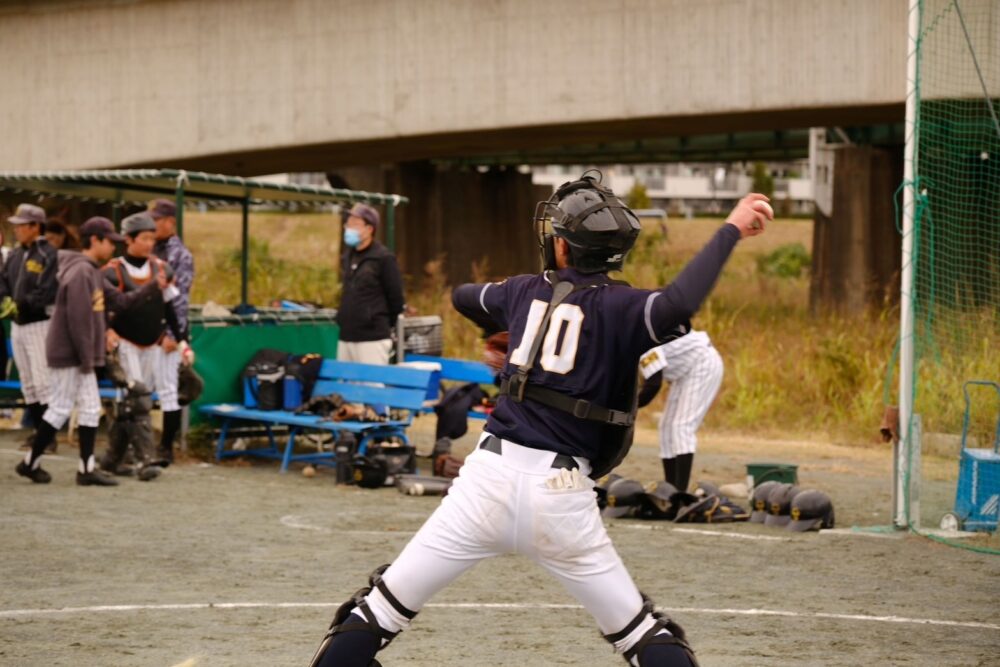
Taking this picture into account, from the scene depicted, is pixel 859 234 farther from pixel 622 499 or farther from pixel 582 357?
pixel 582 357

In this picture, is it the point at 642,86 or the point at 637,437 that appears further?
the point at 642,86

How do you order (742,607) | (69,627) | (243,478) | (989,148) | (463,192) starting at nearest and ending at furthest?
1. (69,627)
2. (742,607)
3. (243,478)
4. (989,148)
5. (463,192)

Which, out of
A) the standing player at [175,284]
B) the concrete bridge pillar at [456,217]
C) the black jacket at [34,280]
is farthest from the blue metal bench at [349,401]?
the concrete bridge pillar at [456,217]

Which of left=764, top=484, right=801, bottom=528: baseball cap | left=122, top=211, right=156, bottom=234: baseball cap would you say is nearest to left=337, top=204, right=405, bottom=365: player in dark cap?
left=122, top=211, right=156, bottom=234: baseball cap

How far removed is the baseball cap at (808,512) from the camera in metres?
11.2

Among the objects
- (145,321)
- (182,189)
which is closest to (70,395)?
(145,321)

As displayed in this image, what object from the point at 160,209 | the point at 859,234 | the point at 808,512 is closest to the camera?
the point at 808,512

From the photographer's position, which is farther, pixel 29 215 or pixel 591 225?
pixel 29 215

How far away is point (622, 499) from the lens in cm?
1167

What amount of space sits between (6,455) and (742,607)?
27.8 ft

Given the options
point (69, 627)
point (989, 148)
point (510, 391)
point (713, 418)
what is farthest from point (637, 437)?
point (510, 391)

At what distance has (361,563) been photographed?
31.6 ft

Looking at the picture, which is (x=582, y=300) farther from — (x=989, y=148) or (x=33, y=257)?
(x=989, y=148)

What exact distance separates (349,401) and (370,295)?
Answer: 1051mm
